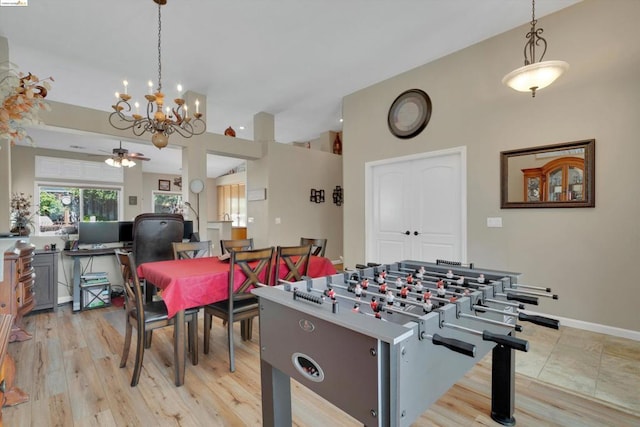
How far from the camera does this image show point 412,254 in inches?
172

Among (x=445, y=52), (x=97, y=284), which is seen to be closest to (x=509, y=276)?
(x=445, y=52)

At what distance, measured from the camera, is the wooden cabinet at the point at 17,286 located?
91.6 inches

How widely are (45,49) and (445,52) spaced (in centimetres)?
497

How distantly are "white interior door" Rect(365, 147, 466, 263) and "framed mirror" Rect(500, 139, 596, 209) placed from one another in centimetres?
52

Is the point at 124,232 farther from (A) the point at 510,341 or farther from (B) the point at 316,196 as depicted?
(A) the point at 510,341

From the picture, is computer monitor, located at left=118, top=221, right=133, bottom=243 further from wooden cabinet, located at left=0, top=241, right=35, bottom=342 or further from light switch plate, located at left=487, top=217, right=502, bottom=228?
light switch plate, located at left=487, top=217, right=502, bottom=228

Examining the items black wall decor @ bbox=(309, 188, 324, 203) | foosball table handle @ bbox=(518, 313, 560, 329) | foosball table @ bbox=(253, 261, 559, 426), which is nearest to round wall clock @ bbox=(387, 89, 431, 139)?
black wall decor @ bbox=(309, 188, 324, 203)

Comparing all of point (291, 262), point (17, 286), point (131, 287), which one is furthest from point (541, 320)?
point (17, 286)

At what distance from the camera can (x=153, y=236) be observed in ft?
10.7

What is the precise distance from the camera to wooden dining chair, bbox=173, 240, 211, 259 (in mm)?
2928

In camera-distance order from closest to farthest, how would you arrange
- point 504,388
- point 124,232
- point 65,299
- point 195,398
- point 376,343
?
1. point 376,343
2. point 504,388
3. point 195,398
4. point 65,299
5. point 124,232

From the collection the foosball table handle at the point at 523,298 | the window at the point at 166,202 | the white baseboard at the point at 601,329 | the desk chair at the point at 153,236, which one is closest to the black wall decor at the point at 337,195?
the desk chair at the point at 153,236

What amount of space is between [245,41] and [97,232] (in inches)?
123

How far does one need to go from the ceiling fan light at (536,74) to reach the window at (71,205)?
319 inches
